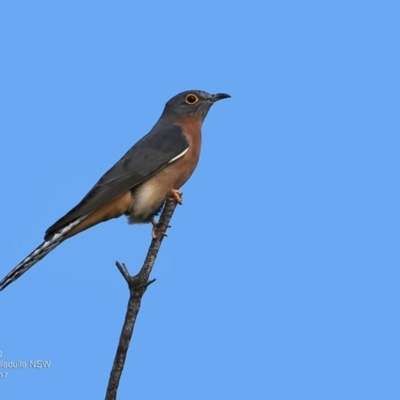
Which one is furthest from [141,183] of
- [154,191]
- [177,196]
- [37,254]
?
[37,254]

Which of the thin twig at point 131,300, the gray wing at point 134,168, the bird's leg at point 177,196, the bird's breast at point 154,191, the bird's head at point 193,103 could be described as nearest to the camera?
the thin twig at point 131,300

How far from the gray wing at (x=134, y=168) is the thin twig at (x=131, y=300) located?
1693 mm

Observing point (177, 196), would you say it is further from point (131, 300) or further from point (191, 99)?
point (191, 99)

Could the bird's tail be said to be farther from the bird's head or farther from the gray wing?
the bird's head

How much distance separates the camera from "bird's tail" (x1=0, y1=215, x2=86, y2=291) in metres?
9.05

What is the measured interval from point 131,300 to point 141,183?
332 cm

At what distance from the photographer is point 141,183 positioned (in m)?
11.3

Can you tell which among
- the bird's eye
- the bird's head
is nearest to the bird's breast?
the bird's head

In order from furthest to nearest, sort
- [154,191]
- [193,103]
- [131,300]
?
1. [193,103]
2. [154,191]
3. [131,300]

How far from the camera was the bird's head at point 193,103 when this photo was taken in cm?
1302

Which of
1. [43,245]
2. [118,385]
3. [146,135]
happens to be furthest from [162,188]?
[118,385]

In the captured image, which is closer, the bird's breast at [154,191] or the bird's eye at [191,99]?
the bird's breast at [154,191]

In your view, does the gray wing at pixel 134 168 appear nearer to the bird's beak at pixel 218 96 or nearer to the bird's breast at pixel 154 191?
the bird's breast at pixel 154 191

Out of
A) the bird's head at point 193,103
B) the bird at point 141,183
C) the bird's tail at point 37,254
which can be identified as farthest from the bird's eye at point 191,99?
the bird's tail at point 37,254
